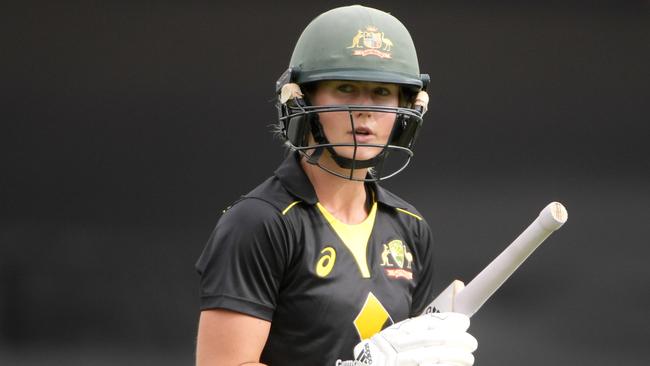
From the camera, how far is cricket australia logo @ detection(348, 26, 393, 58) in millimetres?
2525

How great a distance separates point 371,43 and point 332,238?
395mm

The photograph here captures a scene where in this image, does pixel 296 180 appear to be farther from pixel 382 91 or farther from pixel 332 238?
pixel 382 91

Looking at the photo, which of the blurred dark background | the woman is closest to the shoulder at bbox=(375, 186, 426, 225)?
the woman

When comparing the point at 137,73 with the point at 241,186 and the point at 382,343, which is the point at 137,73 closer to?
the point at 241,186

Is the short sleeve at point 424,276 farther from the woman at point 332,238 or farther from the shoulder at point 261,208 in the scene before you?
the shoulder at point 261,208

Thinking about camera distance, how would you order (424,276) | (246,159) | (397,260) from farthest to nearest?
(246,159) → (424,276) → (397,260)

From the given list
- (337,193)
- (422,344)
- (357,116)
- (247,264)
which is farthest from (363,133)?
(422,344)

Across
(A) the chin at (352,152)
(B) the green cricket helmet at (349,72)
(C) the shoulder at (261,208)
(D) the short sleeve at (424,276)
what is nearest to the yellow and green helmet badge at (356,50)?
(B) the green cricket helmet at (349,72)

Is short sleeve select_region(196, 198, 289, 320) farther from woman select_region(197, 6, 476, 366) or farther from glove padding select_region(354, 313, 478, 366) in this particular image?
glove padding select_region(354, 313, 478, 366)

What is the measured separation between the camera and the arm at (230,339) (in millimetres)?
2357

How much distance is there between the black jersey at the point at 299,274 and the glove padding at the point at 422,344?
0.47 feet

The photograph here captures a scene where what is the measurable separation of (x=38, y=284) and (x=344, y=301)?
1.87 meters

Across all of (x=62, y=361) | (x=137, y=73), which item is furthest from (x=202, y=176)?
(x=62, y=361)

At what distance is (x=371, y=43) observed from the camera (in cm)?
254
